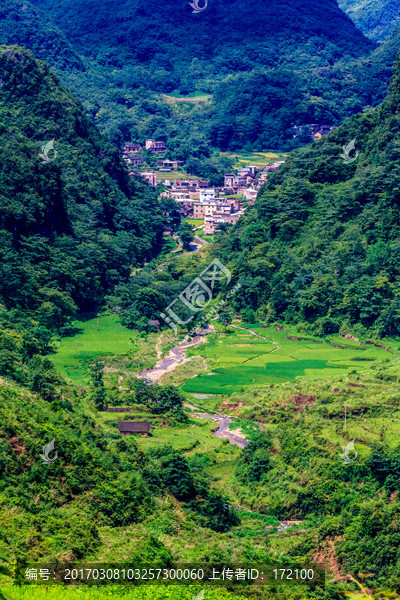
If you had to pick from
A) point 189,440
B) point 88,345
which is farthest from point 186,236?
point 189,440

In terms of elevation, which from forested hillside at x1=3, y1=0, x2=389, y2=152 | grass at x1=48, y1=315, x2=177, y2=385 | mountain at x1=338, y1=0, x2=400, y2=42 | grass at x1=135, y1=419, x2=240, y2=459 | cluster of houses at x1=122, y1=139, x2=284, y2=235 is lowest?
grass at x1=135, y1=419, x2=240, y2=459

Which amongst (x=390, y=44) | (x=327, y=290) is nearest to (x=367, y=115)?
(x=327, y=290)

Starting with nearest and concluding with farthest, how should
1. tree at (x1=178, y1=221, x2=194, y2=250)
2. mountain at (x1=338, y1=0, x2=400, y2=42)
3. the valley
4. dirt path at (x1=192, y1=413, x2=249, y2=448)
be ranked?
A: the valley
dirt path at (x1=192, y1=413, x2=249, y2=448)
tree at (x1=178, y1=221, x2=194, y2=250)
mountain at (x1=338, y1=0, x2=400, y2=42)

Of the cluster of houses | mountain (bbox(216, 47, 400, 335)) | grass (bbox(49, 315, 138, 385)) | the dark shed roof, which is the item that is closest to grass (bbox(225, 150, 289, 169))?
the cluster of houses

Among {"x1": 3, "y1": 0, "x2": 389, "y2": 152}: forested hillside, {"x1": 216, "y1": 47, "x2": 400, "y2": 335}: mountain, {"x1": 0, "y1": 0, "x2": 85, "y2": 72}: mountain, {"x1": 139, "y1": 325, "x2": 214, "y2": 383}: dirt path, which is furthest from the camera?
{"x1": 0, "y1": 0, "x2": 85, "y2": 72}: mountain

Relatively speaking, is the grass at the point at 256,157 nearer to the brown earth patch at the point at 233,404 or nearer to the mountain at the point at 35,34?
the mountain at the point at 35,34

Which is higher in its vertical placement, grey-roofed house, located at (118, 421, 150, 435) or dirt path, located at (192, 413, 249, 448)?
grey-roofed house, located at (118, 421, 150, 435)

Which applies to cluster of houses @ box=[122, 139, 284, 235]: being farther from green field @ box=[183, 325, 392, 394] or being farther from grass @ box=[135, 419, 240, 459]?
grass @ box=[135, 419, 240, 459]
